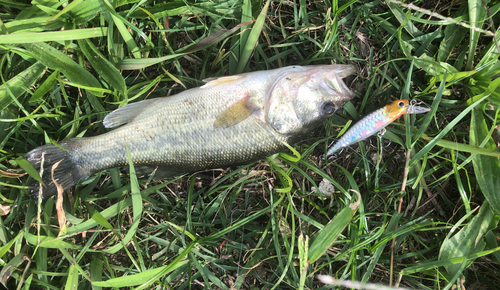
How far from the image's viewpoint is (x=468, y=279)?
122 inches

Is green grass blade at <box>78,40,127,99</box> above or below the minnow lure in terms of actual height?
above

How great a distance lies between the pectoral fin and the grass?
1.65ft

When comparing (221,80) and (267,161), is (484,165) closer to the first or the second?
(267,161)

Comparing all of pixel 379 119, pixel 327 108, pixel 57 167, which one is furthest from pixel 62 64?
pixel 379 119

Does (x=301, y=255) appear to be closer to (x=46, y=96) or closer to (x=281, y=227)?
(x=281, y=227)

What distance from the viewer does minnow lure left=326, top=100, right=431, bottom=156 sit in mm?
2607

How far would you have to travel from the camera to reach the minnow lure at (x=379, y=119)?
261cm

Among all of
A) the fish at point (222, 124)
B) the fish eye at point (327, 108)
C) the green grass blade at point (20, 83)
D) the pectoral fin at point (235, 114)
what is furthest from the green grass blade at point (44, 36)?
the fish eye at point (327, 108)

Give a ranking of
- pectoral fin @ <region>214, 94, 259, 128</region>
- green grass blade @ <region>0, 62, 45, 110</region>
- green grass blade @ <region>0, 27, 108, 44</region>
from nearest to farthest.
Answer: green grass blade @ <region>0, 27, 108, 44</region>, pectoral fin @ <region>214, 94, 259, 128</region>, green grass blade @ <region>0, 62, 45, 110</region>

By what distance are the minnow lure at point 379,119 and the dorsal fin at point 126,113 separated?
1.87 metres

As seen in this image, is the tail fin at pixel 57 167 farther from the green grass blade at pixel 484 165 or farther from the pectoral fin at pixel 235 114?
the green grass blade at pixel 484 165

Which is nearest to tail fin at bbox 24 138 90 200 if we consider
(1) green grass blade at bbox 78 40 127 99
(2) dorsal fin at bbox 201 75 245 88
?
(1) green grass blade at bbox 78 40 127 99

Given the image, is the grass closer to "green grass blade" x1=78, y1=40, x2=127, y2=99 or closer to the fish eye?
"green grass blade" x1=78, y1=40, x2=127, y2=99

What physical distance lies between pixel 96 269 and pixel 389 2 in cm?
378
